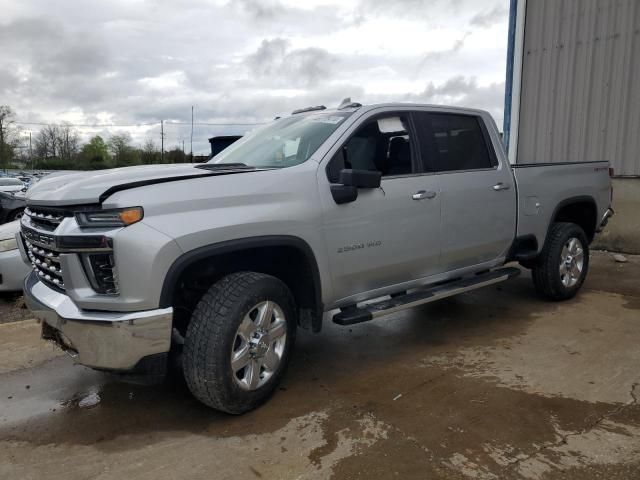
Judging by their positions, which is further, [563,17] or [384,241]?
[563,17]

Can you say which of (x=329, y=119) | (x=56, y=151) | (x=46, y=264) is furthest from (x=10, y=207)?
(x=56, y=151)

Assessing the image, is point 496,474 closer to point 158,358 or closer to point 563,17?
point 158,358

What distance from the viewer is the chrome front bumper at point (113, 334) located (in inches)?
108

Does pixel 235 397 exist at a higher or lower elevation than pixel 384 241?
lower

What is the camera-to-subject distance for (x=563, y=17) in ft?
29.1

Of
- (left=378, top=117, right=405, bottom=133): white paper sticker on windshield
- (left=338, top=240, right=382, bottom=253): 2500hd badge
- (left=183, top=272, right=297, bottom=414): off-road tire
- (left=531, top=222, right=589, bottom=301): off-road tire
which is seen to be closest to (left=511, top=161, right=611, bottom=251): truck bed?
Answer: (left=531, top=222, right=589, bottom=301): off-road tire

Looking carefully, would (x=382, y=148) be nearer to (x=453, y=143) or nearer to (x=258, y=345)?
(x=453, y=143)

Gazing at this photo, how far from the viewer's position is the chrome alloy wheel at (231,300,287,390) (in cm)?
308

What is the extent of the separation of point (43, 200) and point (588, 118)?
8.45 meters

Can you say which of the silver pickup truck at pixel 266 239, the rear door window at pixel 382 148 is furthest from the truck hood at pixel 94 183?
the rear door window at pixel 382 148

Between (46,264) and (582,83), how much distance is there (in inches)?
339

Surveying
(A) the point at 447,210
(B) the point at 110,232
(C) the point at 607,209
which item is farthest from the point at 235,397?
(C) the point at 607,209

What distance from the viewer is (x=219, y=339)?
2932 mm

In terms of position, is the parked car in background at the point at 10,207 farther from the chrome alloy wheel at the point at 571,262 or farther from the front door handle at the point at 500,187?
the chrome alloy wheel at the point at 571,262
